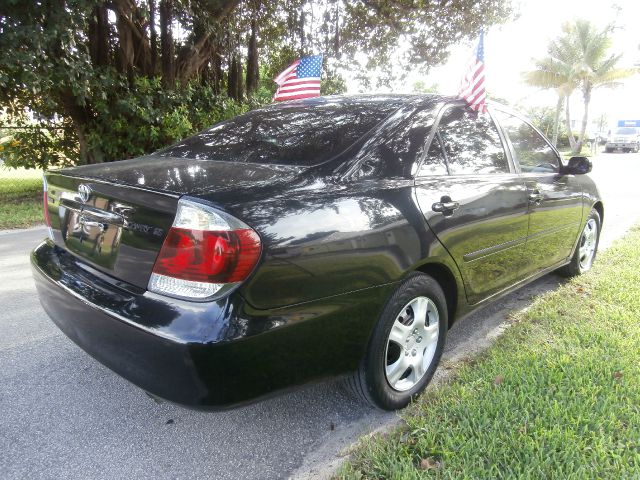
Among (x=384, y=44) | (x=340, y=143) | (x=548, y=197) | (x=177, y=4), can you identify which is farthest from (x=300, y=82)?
(x=384, y=44)

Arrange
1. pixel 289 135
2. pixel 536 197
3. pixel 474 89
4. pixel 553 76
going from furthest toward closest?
1. pixel 553 76
2. pixel 536 197
3. pixel 474 89
4. pixel 289 135

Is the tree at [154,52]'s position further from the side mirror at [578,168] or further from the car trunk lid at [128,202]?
the side mirror at [578,168]

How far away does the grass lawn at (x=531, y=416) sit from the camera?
1770 mm

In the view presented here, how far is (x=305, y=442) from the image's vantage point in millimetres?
2070

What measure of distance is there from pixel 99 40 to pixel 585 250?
9.46 m

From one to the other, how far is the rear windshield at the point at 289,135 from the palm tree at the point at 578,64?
30950 millimetres

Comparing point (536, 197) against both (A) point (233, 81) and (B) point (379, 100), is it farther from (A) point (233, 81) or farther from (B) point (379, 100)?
(A) point (233, 81)

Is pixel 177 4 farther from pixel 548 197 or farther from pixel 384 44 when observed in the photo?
pixel 548 197

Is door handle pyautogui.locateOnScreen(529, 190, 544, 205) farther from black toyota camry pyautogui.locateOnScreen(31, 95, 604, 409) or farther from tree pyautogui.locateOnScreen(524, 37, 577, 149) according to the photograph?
tree pyautogui.locateOnScreen(524, 37, 577, 149)

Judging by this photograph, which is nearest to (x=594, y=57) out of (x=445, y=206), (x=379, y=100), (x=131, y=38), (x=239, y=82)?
(x=239, y=82)

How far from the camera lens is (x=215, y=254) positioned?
1.60 meters

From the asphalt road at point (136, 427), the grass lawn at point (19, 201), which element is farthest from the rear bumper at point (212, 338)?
the grass lawn at point (19, 201)

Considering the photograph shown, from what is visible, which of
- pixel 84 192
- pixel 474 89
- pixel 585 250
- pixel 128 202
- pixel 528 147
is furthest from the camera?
pixel 585 250

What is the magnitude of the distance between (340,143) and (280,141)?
0.38 m
